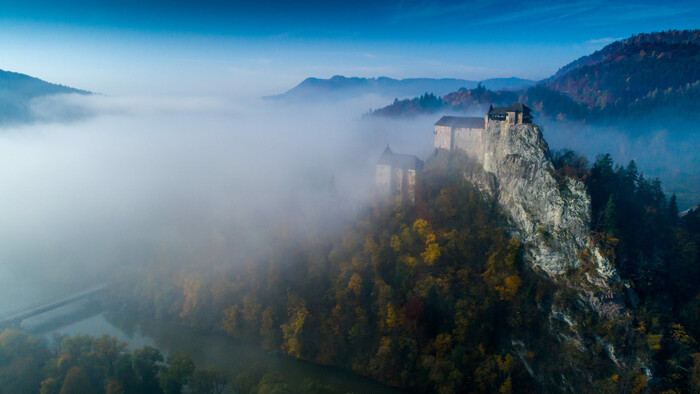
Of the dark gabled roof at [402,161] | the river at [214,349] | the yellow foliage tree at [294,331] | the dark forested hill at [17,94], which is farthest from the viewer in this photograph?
the dark forested hill at [17,94]

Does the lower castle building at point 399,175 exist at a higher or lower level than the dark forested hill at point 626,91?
lower

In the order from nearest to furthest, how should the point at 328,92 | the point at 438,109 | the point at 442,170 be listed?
1. the point at 442,170
2. the point at 438,109
3. the point at 328,92

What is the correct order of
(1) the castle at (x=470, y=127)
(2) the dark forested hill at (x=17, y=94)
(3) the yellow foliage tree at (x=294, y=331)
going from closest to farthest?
(3) the yellow foliage tree at (x=294, y=331) → (1) the castle at (x=470, y=127) → (2) the dark forested hill at (x=17, y=94)

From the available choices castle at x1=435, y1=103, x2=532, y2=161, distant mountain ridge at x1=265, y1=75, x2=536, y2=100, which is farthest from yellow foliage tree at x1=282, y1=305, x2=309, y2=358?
distant mountain ridge at x1=265, y1=75, x2=536, y2=100

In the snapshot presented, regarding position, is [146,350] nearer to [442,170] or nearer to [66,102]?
[442,170]

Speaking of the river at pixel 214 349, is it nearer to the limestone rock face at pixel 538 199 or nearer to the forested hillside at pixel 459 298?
the forested hillside at pixel 459 298

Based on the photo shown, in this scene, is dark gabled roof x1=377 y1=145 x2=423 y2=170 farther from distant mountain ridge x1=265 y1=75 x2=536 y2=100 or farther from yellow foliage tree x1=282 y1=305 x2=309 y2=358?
distant mountain ridge x1=265 y1=75 x2=536 y2=100

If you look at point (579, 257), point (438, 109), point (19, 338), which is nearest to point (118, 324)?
point (19, 338)

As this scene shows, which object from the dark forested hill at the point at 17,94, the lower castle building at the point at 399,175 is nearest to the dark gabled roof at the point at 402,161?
the lower castle building at the point at 399,175
